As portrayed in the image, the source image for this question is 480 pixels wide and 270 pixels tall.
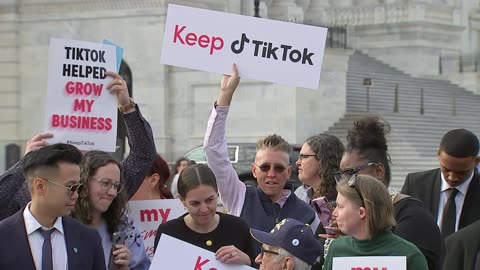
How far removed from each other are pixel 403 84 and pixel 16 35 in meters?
11.2

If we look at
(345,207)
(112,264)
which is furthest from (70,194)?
(345,207)

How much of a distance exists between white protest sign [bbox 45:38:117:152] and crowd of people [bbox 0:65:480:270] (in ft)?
0.45

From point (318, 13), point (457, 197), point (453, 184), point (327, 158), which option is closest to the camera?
point (327, 158)

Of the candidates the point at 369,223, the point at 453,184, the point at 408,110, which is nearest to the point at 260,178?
the point at 453,184

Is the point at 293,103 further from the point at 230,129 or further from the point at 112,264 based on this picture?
the point at 112,264

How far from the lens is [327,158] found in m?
8.03

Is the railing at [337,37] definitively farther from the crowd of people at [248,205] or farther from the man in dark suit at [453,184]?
the crowd of people at [248,205]

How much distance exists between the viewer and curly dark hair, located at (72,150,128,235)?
6793 millimetres

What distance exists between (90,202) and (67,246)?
1033 mm

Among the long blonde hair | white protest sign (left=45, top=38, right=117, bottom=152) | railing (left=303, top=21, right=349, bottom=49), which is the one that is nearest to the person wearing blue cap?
the long blonde hair

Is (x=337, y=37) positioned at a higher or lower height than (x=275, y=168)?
higher

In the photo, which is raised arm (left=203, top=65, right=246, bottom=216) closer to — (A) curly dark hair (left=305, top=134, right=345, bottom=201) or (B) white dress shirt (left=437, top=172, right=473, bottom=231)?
(A) curly dark hair (left=305, top=134, right=345, bottom=201)

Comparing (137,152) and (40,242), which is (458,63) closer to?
(137,152)

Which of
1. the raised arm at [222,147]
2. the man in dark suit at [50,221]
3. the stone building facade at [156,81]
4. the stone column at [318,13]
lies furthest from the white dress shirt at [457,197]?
the stone column at [318,13]
